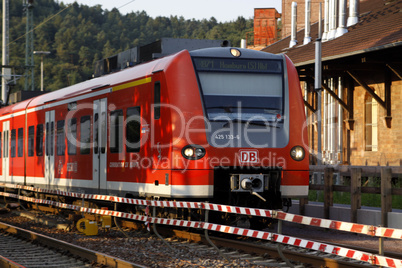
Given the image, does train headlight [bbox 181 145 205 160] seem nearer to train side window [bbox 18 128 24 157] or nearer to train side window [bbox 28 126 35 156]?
train side window [bbox 28 126 35 156]

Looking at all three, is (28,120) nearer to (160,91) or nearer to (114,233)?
(114,233)

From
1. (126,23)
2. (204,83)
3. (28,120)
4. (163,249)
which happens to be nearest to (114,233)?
(163,249)

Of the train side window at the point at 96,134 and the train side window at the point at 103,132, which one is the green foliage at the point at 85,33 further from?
the train side window at the point at 103,132

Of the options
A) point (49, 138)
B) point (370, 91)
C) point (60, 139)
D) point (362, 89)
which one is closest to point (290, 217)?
point (60, 139)

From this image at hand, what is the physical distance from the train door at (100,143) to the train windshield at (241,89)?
3575 millimetres

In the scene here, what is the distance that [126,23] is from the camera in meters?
136

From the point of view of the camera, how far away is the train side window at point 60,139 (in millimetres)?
19141

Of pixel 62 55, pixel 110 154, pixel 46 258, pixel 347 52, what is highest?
pixel 62 55

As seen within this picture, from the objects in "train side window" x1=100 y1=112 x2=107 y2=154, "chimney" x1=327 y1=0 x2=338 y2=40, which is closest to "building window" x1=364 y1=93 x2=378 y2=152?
"chimney" x1=327 y1=0 x2=338 y2=40

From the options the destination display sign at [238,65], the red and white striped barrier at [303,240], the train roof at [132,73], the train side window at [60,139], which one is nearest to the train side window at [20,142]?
the train roof at [132,73]

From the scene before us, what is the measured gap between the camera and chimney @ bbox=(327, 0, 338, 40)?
29108 millimetres

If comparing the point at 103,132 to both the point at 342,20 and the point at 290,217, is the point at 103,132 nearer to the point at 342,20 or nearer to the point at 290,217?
the point at 290,217

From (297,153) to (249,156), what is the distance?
3.16 feet

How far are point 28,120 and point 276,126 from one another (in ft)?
39.0
